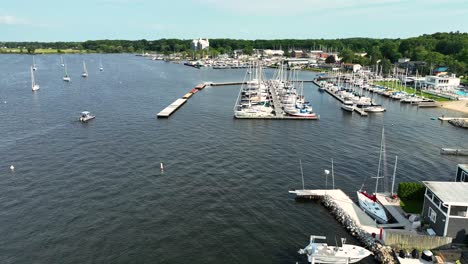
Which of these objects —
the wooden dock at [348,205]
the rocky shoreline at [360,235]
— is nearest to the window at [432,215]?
the wooden dock at [348,205]

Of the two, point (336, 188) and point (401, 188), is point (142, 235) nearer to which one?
point (336, 188)

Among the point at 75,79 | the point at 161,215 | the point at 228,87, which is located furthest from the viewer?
the point at 75,79

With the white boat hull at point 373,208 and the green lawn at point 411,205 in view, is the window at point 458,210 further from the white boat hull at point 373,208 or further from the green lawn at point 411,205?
the green lawn at point 411,205

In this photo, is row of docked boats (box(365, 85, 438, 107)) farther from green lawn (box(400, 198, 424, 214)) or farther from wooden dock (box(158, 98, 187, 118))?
green lawn (box(400, 198, 424, 214))

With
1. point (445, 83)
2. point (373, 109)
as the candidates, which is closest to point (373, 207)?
point (373, 109)

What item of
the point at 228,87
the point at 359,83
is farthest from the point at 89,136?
the point at 359,83
